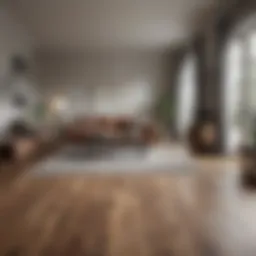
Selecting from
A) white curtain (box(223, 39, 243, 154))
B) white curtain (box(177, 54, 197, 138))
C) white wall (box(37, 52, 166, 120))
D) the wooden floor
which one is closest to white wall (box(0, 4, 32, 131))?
white wall (box(37, 52, 166, 120))

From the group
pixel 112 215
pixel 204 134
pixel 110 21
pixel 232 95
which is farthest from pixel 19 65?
pixel 112 215

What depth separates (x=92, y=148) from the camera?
6871mm

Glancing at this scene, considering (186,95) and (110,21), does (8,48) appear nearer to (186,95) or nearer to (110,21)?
(110,21)

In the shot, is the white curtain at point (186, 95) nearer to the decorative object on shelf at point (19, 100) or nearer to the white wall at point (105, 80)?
the white wall at point (105, 80)

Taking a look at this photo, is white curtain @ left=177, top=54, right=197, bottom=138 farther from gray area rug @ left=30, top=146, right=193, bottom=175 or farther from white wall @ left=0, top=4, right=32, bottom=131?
white wall @ left=0, top=4, right=32, bottom=131

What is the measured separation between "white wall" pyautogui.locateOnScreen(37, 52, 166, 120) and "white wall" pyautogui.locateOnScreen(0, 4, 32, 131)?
67 cm

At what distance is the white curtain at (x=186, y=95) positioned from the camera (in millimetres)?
6405

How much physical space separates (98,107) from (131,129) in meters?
1.22

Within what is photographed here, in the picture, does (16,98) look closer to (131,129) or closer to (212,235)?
(131,129)

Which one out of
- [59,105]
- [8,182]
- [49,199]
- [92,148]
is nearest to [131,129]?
[92,148]

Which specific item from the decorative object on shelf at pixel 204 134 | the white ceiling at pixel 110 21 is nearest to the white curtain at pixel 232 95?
the decorative object on shelf at pixel 204 134

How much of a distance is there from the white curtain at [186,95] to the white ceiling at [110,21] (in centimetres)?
42

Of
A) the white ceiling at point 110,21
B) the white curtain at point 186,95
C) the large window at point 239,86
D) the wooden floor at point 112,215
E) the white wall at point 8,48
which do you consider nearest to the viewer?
the wooden floor at point 112,215

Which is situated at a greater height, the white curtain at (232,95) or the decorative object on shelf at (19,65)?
the decorative object on shelf at (19,65)
